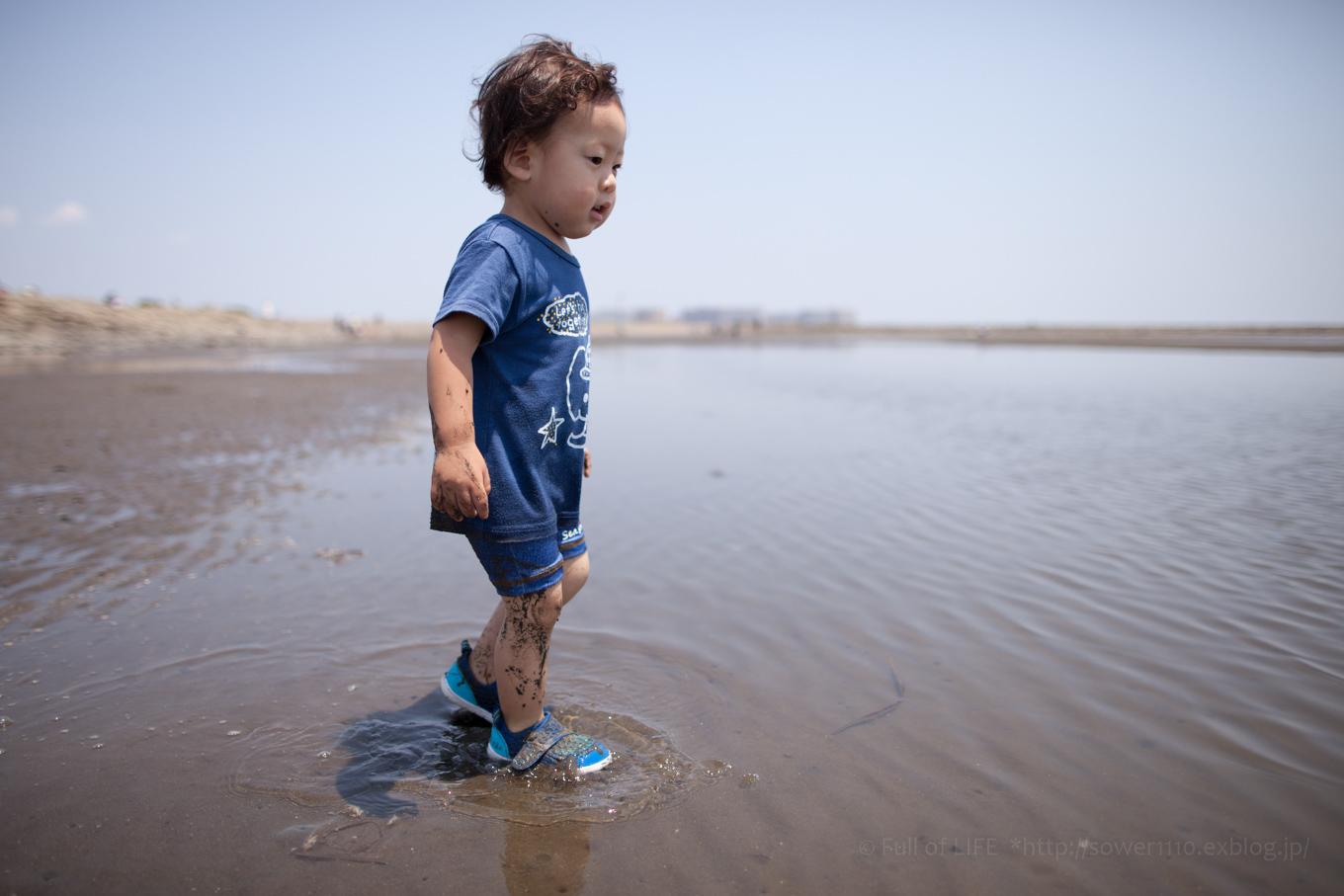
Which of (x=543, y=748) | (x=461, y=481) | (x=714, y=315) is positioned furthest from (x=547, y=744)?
(x=714, y=315)

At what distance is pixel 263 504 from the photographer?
500 cm

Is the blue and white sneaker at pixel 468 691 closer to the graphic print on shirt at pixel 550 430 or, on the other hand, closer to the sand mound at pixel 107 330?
the graphic print on shirt at pixel 550 430

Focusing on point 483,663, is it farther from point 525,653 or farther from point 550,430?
point 550,430

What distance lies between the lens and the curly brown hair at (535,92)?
191cm

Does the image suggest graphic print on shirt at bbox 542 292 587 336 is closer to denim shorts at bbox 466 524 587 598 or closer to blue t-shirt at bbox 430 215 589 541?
blue t-shirt at bbox 430 215 589 541

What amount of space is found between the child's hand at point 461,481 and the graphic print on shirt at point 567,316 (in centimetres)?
43

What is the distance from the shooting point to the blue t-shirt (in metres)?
1.84

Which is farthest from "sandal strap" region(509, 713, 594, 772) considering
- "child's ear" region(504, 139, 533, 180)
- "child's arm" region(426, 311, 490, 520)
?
"child's ear" region(504, 139, 533, 180)

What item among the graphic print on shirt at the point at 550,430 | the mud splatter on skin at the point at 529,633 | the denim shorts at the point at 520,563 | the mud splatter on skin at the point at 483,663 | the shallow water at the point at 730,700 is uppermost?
the graphic print on shirt at the point at 550,430

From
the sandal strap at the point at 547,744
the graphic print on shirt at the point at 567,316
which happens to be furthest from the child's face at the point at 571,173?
the sandal strap at the point at 547,744

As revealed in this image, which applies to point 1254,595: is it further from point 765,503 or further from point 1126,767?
point 765,503

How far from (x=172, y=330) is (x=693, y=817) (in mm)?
33897

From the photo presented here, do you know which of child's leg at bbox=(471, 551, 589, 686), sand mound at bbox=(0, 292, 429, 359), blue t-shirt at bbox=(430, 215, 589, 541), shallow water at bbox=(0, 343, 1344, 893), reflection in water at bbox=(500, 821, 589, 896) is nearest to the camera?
reflection in water at bbox=(500, 821, 589, 896)

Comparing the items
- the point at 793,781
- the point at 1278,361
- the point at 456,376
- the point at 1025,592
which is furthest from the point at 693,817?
the point at 1278,361
